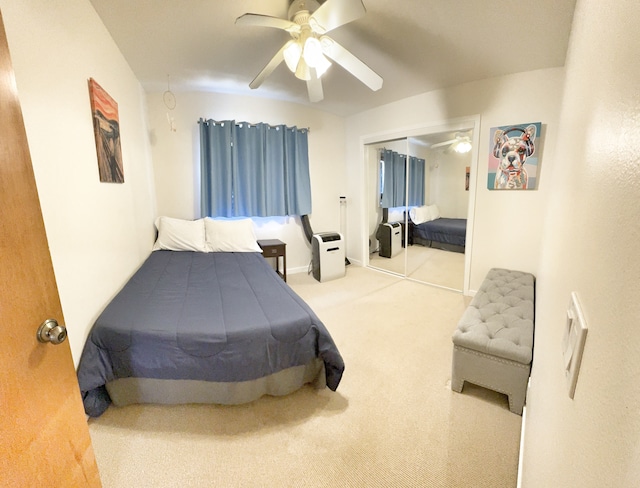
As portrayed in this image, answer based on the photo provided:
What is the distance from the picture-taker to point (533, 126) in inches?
101

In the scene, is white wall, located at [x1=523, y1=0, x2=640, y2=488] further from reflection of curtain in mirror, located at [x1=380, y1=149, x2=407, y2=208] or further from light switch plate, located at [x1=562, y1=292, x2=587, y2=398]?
reflection of curtain in mirror, located at [x1=380, y1=149, x2=407, y2=208]

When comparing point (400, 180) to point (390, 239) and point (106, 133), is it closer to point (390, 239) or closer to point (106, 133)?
point (390, 239)

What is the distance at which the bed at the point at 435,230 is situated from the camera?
3.53 metres

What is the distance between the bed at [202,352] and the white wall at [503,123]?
91.2 inches

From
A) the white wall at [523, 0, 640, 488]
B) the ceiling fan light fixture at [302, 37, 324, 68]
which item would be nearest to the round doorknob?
the white wall at [523, 0, 640, 488]

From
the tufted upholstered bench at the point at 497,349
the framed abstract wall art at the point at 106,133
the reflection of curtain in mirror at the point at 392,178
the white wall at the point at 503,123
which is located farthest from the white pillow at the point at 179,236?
the white wall at the point at 503,123

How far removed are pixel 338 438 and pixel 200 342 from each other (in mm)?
868

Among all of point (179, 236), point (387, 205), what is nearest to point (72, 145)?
point (179, 236)

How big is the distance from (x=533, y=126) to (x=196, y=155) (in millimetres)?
3637

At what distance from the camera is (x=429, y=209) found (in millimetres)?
3779

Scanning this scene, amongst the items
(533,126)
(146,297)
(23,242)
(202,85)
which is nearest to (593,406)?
(23,242)

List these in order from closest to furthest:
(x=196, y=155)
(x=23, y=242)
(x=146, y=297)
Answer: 1. (x=23, y=242)
2. (x=146, y=297)
3. (x=196, y=155)

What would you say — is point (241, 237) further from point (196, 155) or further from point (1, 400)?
point (1, 400)

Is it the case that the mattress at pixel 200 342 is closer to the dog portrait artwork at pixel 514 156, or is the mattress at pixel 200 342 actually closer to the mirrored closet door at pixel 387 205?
the dog portrait artwork at pixel 514 156
